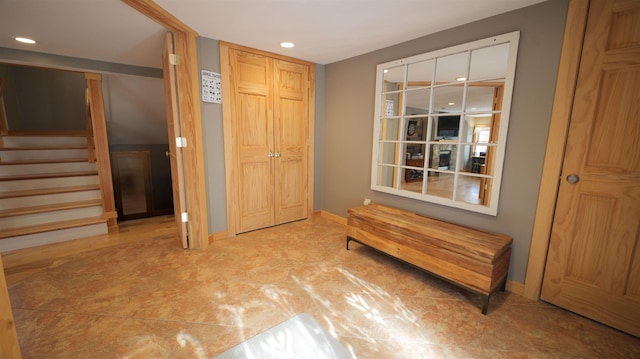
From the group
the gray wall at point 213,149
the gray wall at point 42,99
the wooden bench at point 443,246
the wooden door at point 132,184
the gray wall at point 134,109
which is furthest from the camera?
the wooden door at point 132,184

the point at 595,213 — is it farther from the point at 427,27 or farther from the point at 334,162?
the point at 334,162

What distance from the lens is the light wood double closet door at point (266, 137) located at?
2.87 metres

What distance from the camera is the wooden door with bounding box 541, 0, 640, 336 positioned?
59.9 inches

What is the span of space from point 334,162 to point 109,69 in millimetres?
3131

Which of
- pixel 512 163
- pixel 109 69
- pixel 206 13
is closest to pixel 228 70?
pixel 206 13

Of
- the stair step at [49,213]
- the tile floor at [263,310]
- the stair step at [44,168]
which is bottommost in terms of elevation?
the tile floor at [263,310]

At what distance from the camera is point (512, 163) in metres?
1.97

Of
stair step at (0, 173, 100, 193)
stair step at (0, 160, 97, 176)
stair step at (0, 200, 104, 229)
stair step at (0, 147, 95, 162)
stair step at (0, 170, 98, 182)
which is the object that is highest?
stair step at (0, 147, 95, 162)

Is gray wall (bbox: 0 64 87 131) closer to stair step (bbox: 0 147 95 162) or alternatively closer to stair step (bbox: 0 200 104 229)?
stair step (bbox: 0 147 95 162)

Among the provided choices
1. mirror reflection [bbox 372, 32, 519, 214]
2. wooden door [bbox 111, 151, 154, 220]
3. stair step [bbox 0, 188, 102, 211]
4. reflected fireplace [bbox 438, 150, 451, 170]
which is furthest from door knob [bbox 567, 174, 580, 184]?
wooden door [bbox 111, 151, 154, 220]

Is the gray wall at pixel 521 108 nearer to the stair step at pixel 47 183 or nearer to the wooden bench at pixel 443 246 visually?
the wooden bench at pixel 443 246

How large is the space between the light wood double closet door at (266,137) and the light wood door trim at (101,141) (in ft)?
6.09

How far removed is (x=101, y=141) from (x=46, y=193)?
93 cm

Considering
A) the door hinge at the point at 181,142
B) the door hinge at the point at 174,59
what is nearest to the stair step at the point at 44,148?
the door hinge at the point at 181,142
